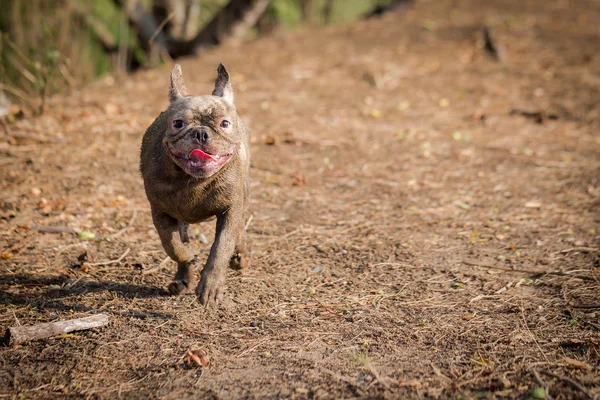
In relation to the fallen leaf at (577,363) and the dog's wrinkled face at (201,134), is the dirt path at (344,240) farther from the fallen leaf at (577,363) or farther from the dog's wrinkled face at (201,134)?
the dog's wrinkled face at (201,134)

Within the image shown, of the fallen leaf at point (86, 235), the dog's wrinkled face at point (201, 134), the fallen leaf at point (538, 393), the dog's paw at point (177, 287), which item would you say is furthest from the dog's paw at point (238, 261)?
the fallen leaf at point (538, 393)

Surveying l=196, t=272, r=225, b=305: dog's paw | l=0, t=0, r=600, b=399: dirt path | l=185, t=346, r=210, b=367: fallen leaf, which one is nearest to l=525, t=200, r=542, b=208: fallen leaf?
l=0, t=0, r=600, b=399: dirt path

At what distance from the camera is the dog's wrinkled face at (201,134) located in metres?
4.41

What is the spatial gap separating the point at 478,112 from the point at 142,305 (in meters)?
7.12

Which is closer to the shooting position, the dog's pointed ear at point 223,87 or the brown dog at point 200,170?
the brown dog at point 200,170

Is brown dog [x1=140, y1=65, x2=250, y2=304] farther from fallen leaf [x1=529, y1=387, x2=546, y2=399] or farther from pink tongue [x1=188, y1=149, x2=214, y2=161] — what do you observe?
fallen leaf [x1=529, y1=387, x2=546, y2=399]

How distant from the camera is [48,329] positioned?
15.1 feet

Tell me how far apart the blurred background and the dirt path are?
2.24ft

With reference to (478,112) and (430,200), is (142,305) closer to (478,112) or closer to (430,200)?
(430,200)

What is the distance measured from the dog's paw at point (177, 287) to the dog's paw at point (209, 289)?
2.28ft

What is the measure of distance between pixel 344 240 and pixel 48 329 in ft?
9.31

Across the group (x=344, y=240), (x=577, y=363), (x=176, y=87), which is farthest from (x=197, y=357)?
(x=344, y=240)

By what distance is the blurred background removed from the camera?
9898mm

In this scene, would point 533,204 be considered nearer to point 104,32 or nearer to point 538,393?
point 538,393
